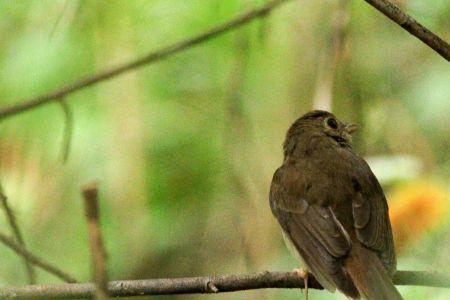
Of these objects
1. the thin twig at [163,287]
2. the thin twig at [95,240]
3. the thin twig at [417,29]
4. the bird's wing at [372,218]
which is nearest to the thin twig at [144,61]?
the bird's wing at [372,218]

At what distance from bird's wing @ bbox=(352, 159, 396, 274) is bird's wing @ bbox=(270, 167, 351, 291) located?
11 cm

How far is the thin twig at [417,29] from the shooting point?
12.2 ft

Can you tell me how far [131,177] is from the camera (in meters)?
6.71

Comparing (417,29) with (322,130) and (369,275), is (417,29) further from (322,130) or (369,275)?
(322,130)

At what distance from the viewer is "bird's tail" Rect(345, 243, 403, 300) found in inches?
172

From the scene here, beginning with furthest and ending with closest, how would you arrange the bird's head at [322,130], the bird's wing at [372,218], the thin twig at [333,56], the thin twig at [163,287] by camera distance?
1. the bird's head at [322,130]
2. the thin twig at [333,56]
3. the bird's wing at [372,218]
4. the thin twig at [163,287]

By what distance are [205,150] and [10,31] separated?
1.65 m

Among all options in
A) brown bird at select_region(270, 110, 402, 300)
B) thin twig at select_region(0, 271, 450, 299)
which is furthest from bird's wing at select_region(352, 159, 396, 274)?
thin twig at select_region(0, 271, 450, 299)

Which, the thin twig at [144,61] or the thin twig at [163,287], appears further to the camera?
the thin twig at [144,61]

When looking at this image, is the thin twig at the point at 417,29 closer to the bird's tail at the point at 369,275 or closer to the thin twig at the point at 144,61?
the bird's tail at the point at 369,275

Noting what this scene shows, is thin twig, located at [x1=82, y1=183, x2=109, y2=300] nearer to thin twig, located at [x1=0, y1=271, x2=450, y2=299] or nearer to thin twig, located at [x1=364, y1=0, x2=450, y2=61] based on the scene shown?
thin twig, located at [x1=0, y1=271, x2=450, y2=299]

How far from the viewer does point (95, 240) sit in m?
2.23

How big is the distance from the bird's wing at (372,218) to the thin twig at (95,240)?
249cm

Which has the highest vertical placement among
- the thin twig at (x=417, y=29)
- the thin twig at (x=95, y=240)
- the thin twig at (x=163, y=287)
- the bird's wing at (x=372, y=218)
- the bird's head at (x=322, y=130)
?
the thin twig at (x=95, y=240)
